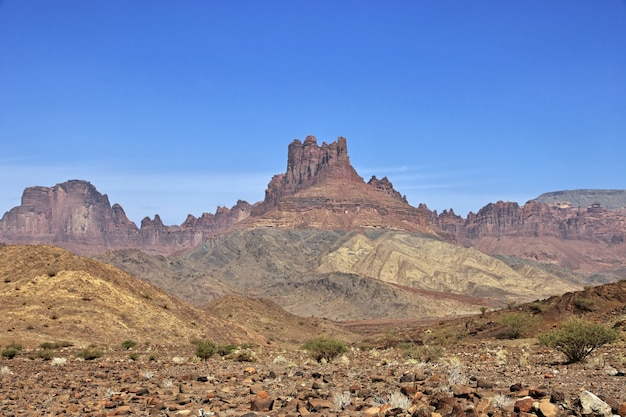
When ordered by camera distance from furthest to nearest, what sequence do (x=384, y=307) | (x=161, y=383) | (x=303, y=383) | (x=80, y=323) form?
(x=384, y=307)
(x=80, y=323)
(x=161, y=383)
(x=303, y=383)

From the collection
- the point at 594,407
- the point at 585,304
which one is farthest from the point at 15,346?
the point at 585,304

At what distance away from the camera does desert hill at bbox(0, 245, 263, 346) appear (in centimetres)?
4319

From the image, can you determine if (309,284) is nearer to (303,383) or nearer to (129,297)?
(129,297)

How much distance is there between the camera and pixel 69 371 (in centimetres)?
2269

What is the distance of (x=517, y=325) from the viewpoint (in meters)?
42.9

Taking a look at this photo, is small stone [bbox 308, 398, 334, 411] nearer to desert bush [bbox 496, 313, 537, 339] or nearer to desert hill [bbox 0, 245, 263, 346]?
desert hill [bbox 0, 245, 263, 346]

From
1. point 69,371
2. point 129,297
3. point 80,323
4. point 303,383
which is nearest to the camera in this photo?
point 303,383

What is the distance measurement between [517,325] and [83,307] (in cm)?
3197

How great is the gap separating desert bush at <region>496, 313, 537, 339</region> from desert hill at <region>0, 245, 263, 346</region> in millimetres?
23455

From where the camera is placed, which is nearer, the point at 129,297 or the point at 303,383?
the point at 303,383

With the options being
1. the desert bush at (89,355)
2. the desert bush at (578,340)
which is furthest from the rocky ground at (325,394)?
the desert bush at (89,355)

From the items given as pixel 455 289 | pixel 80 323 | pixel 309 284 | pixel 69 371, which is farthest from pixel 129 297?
pixel 455 289

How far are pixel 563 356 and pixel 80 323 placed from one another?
33493 millimetres

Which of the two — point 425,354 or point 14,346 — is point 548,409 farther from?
point 14,346
